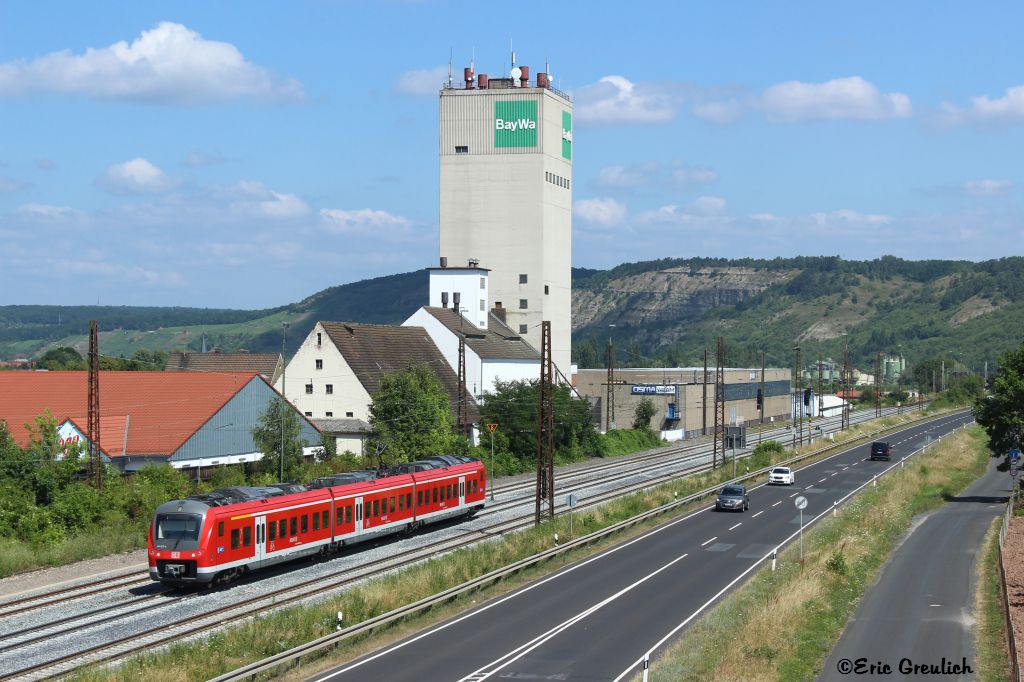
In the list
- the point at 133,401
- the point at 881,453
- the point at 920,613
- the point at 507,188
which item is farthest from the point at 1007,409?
the point at 507,188

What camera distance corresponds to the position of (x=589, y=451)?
95875 millimetres

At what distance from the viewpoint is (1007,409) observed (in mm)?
64562

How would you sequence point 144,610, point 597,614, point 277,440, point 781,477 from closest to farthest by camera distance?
1. point 597,614
2. point 144,610
3. point 277,440
4. point 781,477

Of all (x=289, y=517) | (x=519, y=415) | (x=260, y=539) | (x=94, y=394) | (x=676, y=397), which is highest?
(x=94, y=394)

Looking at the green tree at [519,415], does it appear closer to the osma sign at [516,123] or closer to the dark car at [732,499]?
the dark car at [732,499]

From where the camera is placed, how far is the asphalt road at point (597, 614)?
25.6 meters

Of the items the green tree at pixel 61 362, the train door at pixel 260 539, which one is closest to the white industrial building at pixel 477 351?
the green tree at pixel 61 362

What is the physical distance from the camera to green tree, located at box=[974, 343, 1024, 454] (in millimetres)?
63781

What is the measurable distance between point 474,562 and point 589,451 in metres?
58.3

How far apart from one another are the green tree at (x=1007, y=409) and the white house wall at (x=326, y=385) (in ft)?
135

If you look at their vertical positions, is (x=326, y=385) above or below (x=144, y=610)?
above

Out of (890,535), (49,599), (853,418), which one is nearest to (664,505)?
(890,535)

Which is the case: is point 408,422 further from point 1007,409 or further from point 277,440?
point 1007,409

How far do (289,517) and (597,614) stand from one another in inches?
497
